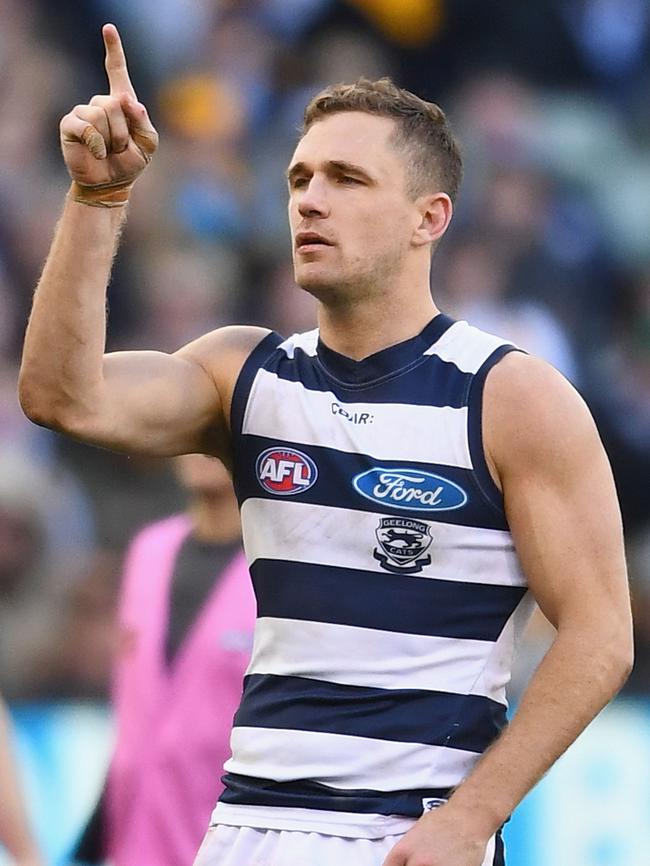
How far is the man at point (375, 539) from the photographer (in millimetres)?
3270

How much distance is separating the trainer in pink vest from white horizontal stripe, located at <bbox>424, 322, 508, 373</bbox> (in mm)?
1567

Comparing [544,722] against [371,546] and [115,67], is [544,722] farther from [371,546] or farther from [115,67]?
[115,67]

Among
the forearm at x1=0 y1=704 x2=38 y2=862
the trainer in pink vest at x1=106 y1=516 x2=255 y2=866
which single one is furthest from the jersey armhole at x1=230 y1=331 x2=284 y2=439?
the forearm at x1=0 y1=704 x2=38 y2=862

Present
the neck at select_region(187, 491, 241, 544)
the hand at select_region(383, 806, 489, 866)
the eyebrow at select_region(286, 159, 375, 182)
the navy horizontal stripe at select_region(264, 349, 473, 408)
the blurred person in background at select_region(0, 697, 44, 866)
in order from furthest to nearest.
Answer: the neck at select_region(187, 491, 241, 544) < the blurred person in background at select_region(0, 697, 44, 866) < the eyebrow at select_region(286, 159, 375, 182) < the navy horizontal stripe at select_region(264, 349, 473, 408) < the hand at select_region(383, 806, 489, 866)

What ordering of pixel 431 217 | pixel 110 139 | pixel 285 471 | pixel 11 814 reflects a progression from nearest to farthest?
pixel 110 139, pixel 285 471, pixel 431 217, pixel 11 814

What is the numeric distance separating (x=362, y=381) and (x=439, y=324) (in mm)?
217

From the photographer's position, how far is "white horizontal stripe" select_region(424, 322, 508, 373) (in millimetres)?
3494

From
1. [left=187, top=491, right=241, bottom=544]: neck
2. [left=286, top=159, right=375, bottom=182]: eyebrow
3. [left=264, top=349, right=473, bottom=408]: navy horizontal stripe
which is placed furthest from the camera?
[left=187, top=491, right=241, bottom=544]: neck

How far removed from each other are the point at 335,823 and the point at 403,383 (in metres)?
0.86

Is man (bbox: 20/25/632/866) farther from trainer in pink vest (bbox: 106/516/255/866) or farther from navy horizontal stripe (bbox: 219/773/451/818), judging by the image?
trainer in pink vest (bbox: 106/516/255/866)

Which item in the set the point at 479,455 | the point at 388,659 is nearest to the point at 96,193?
the point at 479,455

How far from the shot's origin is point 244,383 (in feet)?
12.0

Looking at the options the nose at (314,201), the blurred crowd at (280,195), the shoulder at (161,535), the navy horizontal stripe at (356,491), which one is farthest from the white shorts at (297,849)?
the blurred crowd at (280,195)

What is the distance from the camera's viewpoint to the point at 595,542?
330 cm
